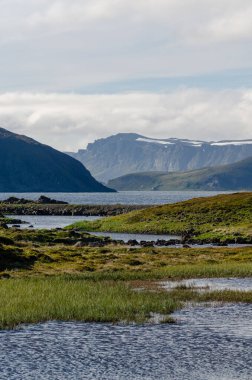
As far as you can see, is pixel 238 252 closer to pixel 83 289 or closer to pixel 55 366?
pixel 83 289

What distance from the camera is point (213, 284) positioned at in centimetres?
5950

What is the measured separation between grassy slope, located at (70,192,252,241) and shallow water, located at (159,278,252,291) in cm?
6117

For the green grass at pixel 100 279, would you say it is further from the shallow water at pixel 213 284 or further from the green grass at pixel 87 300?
the shallow water at pixel 213 284

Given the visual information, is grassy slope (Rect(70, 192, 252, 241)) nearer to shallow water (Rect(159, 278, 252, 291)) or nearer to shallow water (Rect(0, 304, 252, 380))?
shallow water (Rect(159, 278, 252, 291))

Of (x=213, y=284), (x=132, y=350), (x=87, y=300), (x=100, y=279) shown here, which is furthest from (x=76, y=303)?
(x=213, y=284)

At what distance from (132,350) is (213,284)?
1017 inches

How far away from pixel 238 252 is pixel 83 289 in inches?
1804

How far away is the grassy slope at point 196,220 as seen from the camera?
434 feet

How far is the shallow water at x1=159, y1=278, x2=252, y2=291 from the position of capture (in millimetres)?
56531

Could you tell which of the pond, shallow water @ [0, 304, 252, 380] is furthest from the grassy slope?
shallow water @ [0, 304, 252, 380]

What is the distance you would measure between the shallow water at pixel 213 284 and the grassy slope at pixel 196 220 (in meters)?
61.2

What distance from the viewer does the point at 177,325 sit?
4069 cm

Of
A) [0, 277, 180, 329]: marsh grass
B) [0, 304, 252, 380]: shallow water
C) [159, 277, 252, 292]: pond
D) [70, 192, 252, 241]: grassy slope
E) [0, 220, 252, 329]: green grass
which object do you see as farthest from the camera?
[70, 192, 252, 241]: grassy slope

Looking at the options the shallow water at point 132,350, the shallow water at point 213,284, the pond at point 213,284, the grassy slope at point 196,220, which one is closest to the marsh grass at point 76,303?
the shallow water at point 132,350
